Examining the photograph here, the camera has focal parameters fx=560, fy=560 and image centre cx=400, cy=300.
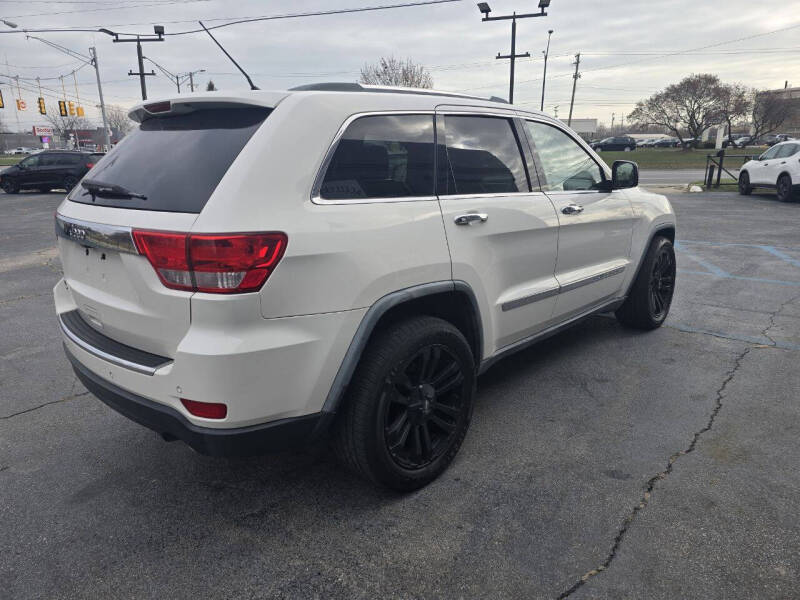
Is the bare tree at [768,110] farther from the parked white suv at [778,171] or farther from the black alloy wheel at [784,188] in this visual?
the black alloy wheel at [784,188]

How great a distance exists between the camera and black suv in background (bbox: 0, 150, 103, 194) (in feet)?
67.1

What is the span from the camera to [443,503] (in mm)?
2578

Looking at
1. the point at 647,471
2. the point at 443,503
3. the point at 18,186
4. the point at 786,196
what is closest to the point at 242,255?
the point at 443,503

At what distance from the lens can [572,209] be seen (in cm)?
359

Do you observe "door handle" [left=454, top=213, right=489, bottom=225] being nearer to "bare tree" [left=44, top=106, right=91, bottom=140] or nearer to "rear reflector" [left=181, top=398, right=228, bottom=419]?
"rear reflector" [left=181, top=398, right=228, bottom=419]

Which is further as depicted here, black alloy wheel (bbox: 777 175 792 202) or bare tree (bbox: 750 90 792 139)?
bare tree (bbox: 750 90 792 139)

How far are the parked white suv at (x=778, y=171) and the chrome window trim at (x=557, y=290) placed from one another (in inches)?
539

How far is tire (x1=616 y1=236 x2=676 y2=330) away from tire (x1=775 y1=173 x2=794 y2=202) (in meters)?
12.8

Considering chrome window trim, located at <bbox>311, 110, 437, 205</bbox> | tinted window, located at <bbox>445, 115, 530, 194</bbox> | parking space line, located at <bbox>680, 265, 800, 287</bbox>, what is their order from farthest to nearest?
parking space line, located at <bbox>680, 265, 800, 287</bbox> → tinted window, located at <bbox>445, 115, 530, 194</bbox> → chrome window trim, located at <bbox>311, 110, 437, 205</bbox>

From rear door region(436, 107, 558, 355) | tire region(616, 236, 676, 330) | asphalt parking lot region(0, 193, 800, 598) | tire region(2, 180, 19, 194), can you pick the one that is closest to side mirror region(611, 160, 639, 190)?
tire region(616, 236, 676, 330)

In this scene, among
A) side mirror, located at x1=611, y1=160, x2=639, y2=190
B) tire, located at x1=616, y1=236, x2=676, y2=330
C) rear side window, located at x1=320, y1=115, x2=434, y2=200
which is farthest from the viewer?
tire, located at x1=616, y1=236, x2=676, y2=330

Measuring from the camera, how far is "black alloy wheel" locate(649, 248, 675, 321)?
15.7 ft

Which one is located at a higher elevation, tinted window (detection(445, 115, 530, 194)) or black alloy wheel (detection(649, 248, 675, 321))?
tinted window (detection(445, 115, 530, 194))

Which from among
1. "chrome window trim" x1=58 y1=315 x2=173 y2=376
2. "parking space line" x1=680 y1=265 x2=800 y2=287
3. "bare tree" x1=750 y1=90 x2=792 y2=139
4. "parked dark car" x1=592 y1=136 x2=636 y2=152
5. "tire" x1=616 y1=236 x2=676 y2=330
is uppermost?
"bare tree" x1=750 y1=90 x2=792 y2=139
